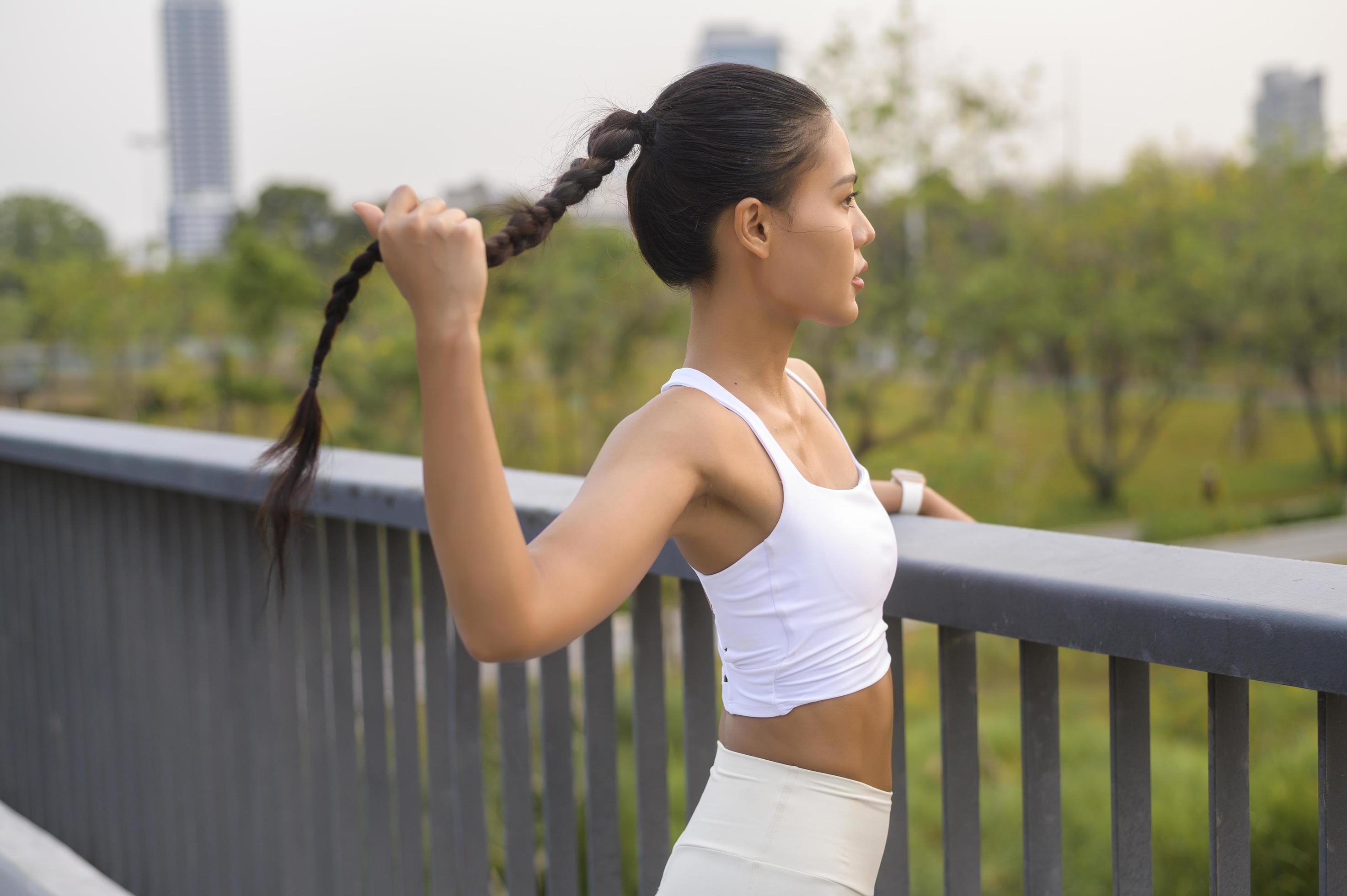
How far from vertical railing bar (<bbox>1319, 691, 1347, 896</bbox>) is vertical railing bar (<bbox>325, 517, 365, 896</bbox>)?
1.50 metres

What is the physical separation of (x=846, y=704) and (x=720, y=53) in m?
1.07

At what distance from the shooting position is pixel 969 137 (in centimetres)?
1862

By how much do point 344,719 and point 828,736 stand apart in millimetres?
1126

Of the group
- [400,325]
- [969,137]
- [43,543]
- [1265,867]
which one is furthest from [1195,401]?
[43,543]

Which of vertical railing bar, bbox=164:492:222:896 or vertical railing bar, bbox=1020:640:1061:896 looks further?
vertical railing bar, bbox=164:492:222:896

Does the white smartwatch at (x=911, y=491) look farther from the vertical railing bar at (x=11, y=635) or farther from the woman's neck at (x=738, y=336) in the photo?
the vertical railing bar at (x=11, y=635)

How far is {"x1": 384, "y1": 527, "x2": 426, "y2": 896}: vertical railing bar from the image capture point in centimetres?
202

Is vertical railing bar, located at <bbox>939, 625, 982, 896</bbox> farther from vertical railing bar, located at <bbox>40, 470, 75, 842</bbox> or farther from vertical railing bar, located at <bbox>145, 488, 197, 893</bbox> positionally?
vertical railing bar, located at <bbox>40, 470, 75, 842</bbox>

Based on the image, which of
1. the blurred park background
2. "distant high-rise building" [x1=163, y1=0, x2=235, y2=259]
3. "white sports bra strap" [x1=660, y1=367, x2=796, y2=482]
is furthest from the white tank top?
"distant high-rise building" [x1=163, y1=0, x2=235, y2=259]

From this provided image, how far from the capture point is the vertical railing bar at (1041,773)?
1.37 m

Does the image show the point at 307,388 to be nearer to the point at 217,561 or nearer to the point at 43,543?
the point at 217,561

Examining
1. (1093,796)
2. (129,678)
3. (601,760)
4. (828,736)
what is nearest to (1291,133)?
(1093,796)

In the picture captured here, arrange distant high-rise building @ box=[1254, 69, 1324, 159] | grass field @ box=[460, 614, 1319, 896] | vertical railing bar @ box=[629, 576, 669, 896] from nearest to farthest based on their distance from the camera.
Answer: vertical railing bar @ box=[629, 576, 669, 896]
grass field @ box=[460, 614, 1319, 896]
distant high-rise building @ box=[1254, 69, 1324, 159]

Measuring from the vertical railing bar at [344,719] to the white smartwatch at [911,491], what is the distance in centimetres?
98
